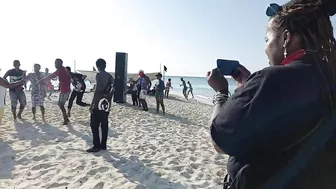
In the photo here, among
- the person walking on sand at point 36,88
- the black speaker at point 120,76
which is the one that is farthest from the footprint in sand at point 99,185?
the black speaker at point 120,76

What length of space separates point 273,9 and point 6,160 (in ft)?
16.3

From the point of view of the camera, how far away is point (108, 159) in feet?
16.8

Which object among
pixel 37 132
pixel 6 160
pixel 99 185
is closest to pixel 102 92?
pixel 6 160

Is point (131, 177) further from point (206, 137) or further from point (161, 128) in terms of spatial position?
point (161, 128)

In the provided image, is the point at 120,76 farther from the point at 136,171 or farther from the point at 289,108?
the point at 289,108

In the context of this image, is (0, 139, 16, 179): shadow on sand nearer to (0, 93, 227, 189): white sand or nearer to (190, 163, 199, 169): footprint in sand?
(0, 93, 227, 189): white sand

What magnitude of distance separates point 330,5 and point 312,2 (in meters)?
0.07

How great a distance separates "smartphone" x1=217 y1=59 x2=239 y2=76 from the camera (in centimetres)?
167

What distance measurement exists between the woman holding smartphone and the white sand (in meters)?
2.97

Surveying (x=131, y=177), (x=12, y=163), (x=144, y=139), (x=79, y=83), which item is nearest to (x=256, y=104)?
(x=131, y=177)

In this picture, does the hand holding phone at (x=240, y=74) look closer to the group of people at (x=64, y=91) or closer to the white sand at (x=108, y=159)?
the white sand at (x=108, y=159)

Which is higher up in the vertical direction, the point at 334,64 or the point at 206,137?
the point at 334,64

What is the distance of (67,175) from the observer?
420cm

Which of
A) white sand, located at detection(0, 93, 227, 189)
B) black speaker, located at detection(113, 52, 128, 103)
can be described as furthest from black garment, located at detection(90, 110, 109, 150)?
black speaker, located at detection(113, 52, 128, 103)
